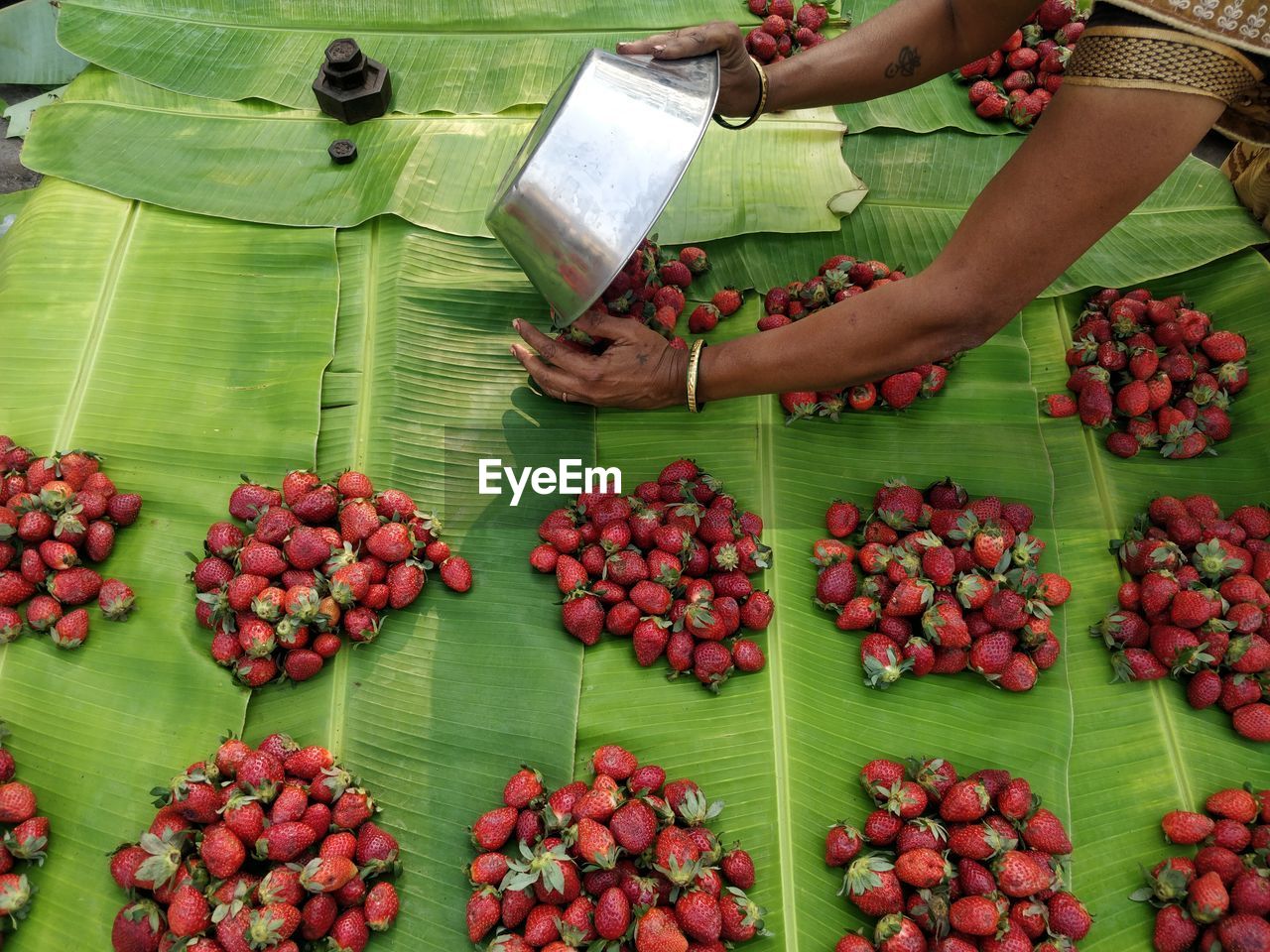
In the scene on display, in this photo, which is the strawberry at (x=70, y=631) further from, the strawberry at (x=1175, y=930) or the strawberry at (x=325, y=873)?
the strawberry at (x=1175, y=930)

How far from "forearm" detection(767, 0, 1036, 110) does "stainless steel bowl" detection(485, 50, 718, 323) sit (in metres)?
0.61

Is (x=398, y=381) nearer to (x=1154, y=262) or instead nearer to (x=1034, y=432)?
(x=1034, y=432)

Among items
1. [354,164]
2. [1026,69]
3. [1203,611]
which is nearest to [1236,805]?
[1203,611]

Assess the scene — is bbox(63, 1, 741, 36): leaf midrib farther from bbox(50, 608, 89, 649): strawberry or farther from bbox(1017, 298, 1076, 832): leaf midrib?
bbox(50, 608, 89, 649): strawberry

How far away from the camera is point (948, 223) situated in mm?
2674

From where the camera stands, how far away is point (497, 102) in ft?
9.18

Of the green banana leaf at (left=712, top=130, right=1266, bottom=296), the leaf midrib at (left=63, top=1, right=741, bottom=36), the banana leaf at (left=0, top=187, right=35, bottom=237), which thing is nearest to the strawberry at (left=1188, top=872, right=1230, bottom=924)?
the green banana leaf at (left=712, top=130, right=1266, bottom=296)

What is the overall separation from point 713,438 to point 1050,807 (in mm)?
1288

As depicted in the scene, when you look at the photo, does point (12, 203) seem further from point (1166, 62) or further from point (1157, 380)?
point (1157, 380)

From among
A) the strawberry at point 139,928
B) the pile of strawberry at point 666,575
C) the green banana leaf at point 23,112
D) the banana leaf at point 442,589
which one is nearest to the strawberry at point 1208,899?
the pile of strawberry at point 666,575

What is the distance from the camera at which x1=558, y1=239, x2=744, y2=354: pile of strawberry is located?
2.35 meters

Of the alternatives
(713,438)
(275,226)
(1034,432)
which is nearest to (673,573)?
(713,438)

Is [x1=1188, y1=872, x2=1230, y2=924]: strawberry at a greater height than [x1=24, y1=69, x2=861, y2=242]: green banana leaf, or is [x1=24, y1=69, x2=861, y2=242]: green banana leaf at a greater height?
[x1=24, y1=69, x2=861, y2=242]: green banana leaf

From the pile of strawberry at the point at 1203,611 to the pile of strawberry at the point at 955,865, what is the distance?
1.76ft
